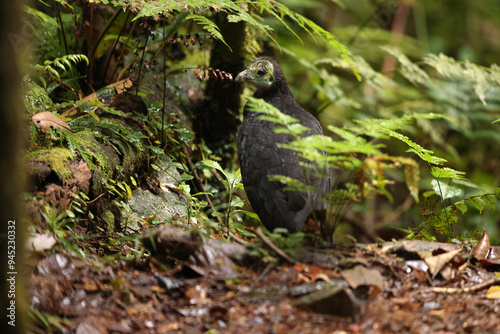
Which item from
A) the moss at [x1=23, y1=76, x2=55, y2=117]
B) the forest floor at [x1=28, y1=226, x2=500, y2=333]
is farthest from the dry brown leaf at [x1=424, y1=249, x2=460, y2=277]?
the moss at [x1=23, y1=76, x2=55, y2=117]

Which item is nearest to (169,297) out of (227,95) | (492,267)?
(492,267)

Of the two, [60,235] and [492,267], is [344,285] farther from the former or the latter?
[60,235]

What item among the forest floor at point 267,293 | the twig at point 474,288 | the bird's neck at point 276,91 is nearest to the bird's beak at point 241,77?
the bird's neck at point 276,91

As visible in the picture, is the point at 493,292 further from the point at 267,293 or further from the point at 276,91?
the point at 276,91

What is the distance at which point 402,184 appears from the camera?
34.0 ft

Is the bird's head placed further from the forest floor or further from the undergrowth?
the forest floor

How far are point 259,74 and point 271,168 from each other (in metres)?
1.34

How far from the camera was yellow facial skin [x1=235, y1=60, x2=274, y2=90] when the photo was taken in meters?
4.85

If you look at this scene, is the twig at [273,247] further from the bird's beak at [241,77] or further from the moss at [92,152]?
the bird's beak at [241,77]

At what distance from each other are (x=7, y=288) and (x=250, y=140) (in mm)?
2749

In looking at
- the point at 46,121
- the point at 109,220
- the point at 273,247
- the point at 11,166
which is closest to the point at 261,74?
the point at 109,220

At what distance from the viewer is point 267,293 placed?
243cm

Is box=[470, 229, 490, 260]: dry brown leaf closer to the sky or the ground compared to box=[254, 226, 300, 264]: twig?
closer to the ground

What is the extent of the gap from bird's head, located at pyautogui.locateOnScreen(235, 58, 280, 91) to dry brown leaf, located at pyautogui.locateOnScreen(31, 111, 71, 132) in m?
2.01
